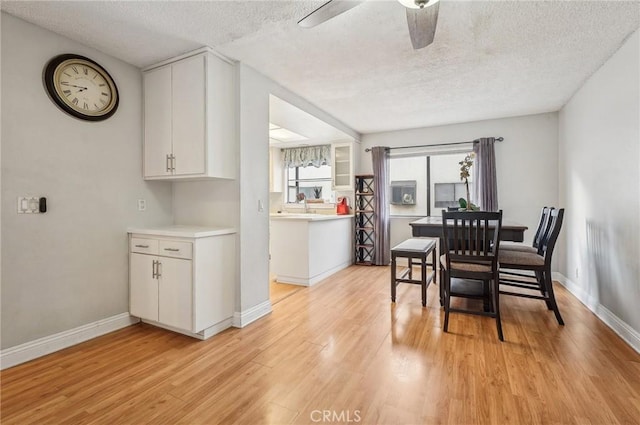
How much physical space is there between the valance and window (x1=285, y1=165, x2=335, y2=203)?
0.61ft

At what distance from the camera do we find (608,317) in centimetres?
255

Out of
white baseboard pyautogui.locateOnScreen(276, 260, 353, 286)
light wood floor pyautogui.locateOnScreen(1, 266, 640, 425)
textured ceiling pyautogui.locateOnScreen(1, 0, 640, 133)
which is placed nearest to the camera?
light wood floor pyautogui.locateOnScreen(1, 266, 640, 425)

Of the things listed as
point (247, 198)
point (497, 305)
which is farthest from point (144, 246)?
point (497, 305)

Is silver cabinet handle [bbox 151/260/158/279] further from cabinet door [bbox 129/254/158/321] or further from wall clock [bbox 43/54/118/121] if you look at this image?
wall clock [bbox 43/54/118/121]

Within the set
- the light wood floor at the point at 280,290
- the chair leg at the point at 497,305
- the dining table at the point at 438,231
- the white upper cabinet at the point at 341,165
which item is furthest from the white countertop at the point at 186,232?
the white upper cabinet at the point at 341,165

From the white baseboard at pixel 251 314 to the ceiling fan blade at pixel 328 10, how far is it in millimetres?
→ 2259

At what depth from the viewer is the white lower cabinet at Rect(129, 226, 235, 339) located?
7.54 ft

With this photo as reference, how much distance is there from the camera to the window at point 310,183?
5727 mm

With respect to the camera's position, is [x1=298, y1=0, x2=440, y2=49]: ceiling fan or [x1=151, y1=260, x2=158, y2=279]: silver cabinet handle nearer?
[x1=298, y1=0, x2=440, y2=49]: ceiling fan

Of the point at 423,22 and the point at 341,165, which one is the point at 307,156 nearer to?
the point at 341,165

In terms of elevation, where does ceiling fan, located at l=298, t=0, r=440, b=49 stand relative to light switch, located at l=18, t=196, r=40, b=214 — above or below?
above

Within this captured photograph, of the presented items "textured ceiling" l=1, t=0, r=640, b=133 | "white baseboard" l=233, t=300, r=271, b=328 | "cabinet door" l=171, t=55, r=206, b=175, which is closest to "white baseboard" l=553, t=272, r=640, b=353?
"textured ceiling" l=1, t=0, r=640, b=133

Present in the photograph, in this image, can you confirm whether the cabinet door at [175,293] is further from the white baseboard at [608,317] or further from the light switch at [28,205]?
the white baseboard at [608,317]

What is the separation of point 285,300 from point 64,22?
116 inches
